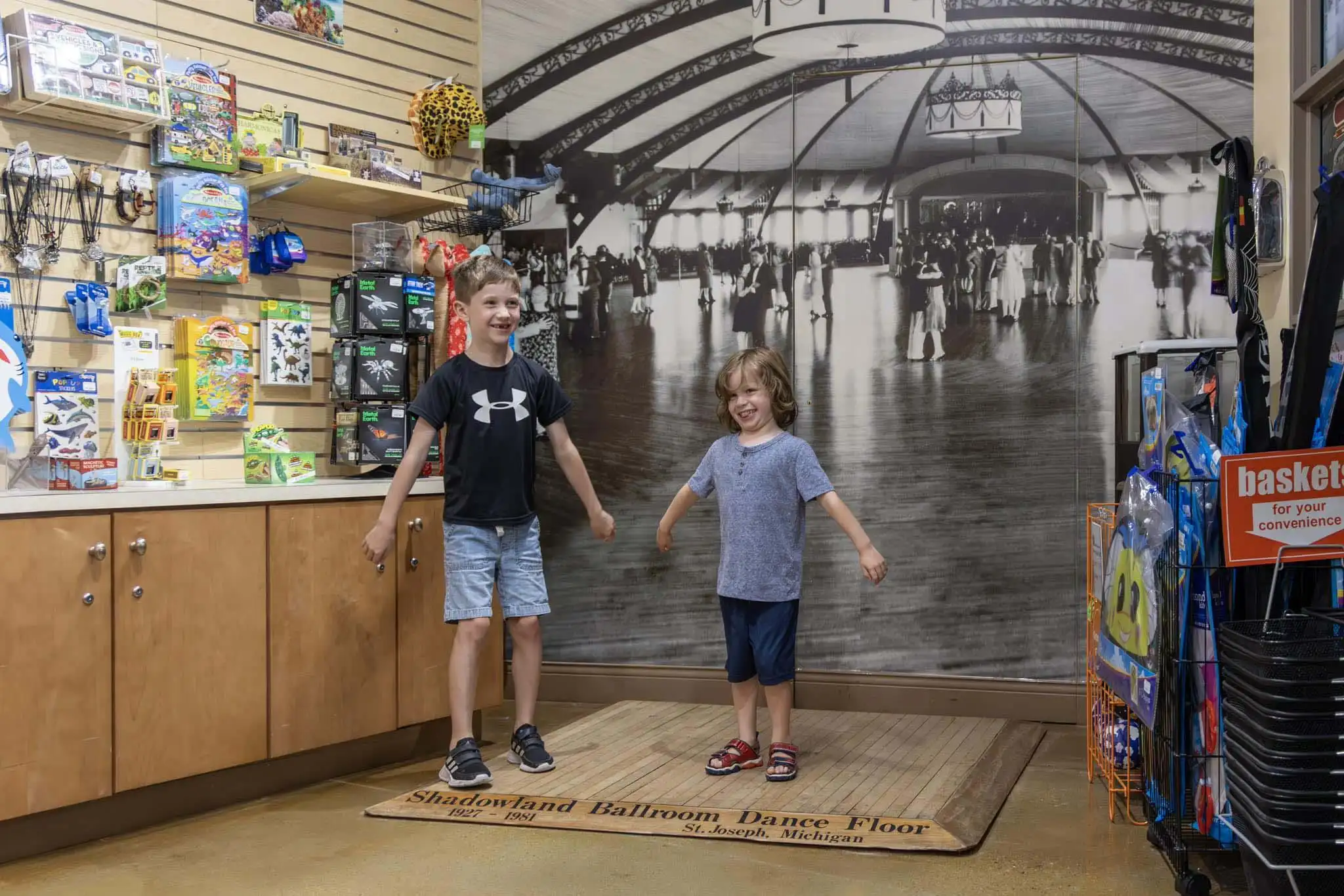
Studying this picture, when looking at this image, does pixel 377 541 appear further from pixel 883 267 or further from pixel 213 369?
pixel 883 267

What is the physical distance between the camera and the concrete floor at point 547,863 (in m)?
2.60

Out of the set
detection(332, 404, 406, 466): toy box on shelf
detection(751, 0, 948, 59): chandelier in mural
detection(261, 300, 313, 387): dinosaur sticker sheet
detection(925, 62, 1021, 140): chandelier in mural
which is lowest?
detection(332, 404, 406, 466): toy box on shelf

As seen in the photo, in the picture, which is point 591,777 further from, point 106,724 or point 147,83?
point 147,83

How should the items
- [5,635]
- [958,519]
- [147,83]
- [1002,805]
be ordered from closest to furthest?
1. [5,635]
2. [1002,805]
3. [147,83]
4. [958,519]

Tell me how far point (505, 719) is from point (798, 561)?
1525 millimetres

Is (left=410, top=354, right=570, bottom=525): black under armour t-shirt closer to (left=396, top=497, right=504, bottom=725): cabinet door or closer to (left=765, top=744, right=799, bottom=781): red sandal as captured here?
(left=396, top=497, right=504, bottom=725): cabinet door

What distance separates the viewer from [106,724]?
9.57 ft

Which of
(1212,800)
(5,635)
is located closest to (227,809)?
(5,635)

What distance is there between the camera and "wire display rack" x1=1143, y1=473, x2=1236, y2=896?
7.73ft

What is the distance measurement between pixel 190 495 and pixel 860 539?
71.6 inches

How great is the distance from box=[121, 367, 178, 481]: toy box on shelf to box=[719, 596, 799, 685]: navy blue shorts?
1.69 m

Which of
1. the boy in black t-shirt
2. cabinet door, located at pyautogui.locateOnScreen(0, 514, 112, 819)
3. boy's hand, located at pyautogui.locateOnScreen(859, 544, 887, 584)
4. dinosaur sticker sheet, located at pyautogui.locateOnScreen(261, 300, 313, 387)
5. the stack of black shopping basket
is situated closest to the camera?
the stack of black shopping basket

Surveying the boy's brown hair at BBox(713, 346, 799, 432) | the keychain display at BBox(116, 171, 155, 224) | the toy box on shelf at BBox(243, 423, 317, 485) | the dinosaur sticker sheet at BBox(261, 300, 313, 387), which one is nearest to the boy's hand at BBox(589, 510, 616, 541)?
the boy's brown hair at BBox(713, 346, 799, 432)

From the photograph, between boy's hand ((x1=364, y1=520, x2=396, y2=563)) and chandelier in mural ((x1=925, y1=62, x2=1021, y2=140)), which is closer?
boy's hand ((x1=364, y1=520, x2=396, y2=563))
